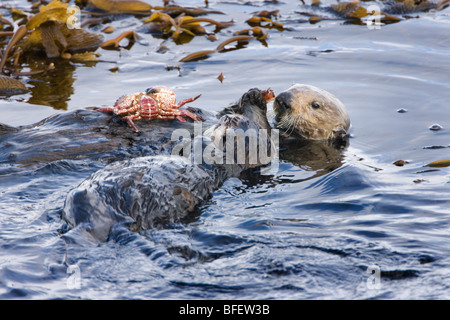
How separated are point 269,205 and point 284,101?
1526mm

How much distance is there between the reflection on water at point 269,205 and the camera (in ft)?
8.96

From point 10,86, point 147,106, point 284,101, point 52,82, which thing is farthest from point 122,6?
point 147,106

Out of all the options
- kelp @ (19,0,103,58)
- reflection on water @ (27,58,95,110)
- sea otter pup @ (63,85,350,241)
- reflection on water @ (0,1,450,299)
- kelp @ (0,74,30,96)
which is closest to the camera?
reflection on water @ (0,1,450,299)

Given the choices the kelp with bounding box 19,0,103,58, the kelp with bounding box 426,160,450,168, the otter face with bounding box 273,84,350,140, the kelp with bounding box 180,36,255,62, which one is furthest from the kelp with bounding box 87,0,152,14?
the kelp with bounding box 426,160,450,168

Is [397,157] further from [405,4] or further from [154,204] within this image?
[405,4]

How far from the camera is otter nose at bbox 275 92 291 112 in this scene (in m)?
4.91

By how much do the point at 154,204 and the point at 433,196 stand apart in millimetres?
1888

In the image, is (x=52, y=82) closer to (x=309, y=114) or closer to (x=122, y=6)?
(x=122, y=6)

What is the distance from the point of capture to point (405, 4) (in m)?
8.20

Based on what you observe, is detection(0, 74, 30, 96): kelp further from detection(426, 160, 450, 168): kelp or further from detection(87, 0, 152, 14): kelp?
detection(426, 160, 450, 168): kelp

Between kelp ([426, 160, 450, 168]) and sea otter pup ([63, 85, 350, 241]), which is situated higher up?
sea otter pup ([63, 85, 350, 241])

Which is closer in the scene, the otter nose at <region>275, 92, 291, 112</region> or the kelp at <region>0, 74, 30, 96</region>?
the otter nose at <region>275, 92, 291, 112</region>

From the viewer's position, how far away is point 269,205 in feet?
12.0

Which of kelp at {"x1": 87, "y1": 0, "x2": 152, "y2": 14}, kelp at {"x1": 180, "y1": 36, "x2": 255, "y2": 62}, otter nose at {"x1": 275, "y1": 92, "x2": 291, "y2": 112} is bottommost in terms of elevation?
otter nose at {"x1": 275, "y1": 92, "x2": 291, "y2": 112}
